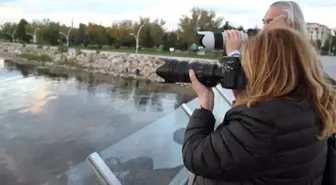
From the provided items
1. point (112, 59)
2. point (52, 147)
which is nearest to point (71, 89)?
point (52, 147)

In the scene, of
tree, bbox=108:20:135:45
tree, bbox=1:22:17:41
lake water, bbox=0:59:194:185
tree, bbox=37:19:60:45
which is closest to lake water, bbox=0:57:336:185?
lake water, bbox=0:59:194:185

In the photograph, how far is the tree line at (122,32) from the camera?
133 ft

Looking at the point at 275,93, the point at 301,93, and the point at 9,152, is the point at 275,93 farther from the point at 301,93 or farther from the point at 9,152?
the point at 9,152

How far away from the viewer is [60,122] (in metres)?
9.56

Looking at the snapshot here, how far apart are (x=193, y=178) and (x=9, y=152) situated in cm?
646

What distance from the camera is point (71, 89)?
635 inches

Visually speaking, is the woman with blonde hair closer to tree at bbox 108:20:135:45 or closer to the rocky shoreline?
the rocky shoreline

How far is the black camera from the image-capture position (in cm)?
132

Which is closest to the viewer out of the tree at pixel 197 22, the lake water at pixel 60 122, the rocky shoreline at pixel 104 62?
the lake water at pixel 60 122

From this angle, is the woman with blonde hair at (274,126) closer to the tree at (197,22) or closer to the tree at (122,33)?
the tree at (197,22)

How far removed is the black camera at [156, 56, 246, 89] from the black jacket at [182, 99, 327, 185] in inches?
7.3

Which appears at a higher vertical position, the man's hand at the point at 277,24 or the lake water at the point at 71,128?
the man's hand at the point at 277,24

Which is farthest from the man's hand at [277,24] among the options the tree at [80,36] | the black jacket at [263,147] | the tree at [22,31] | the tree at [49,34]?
the tree at [22,31]

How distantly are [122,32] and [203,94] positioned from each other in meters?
46.6
